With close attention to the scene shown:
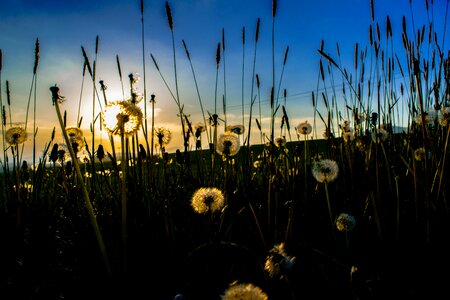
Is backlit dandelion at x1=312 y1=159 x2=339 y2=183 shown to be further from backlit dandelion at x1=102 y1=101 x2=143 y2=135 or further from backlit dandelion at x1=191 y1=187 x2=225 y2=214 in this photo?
backlit dandelion at x1=102 y1=101 x2=143 y2=135

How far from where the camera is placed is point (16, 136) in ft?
9.25

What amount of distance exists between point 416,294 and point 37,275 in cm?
158

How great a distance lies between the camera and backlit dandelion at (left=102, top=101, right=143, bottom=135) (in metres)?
1.40

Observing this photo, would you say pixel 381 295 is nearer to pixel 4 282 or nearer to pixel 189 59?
pixel 4 282

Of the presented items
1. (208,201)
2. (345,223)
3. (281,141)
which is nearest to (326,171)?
(345,223)

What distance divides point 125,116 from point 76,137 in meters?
1.60

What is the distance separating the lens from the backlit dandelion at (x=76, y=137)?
103 inches

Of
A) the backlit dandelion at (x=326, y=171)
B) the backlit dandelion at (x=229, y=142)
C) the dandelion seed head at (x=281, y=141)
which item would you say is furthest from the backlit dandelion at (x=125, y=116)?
the dandelion seed head at (x=281, y=141)

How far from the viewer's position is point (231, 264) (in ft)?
4.88

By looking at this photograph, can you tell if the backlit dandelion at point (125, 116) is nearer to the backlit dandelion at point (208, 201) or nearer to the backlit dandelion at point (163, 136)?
the backlit dandelion at point (208, 201)

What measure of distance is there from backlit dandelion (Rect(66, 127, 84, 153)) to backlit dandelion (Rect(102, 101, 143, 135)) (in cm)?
118

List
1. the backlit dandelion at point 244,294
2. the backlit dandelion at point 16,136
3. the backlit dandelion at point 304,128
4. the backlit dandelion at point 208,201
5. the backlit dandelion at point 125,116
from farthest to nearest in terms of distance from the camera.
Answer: the backlit dandelion at point 304,128, the backlit dandelion at point 16,136, the backlit dandelion at point 208,201, the backlit dandelion at point 125,116, the backlit dandelion at point 244,294

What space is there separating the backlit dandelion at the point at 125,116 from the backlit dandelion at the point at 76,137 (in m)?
1.18

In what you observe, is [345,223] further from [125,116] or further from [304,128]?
[304,128]
